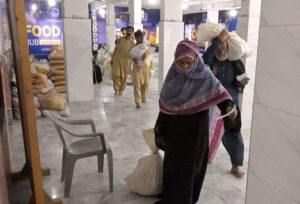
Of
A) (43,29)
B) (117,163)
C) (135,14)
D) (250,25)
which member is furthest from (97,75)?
(117,163)

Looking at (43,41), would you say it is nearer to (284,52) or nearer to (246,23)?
(246,23)

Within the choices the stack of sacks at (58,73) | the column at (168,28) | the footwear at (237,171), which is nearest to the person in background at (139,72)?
the column at (168,28)

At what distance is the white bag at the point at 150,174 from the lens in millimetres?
2480

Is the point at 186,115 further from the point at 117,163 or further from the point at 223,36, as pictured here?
the point at 117,163

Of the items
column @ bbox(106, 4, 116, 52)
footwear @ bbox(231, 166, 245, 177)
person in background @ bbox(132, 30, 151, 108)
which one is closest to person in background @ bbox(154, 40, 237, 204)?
footwear @ bbox(231, 166, 245, 177)

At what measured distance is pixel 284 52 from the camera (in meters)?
1.61

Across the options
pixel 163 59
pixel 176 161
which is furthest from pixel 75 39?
pixel 176 161

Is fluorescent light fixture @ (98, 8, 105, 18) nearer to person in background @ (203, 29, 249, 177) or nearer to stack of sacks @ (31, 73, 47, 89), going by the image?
stack of sacks @ (31, 73, 47, 89)

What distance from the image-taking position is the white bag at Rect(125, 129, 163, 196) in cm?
248

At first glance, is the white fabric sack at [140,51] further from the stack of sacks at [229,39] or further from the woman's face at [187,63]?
the woman's face at [187,63]

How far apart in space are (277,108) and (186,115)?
2.12 feet

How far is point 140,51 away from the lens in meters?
5.48

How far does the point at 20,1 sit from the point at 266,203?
179cm

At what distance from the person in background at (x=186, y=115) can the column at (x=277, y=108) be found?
37cm
